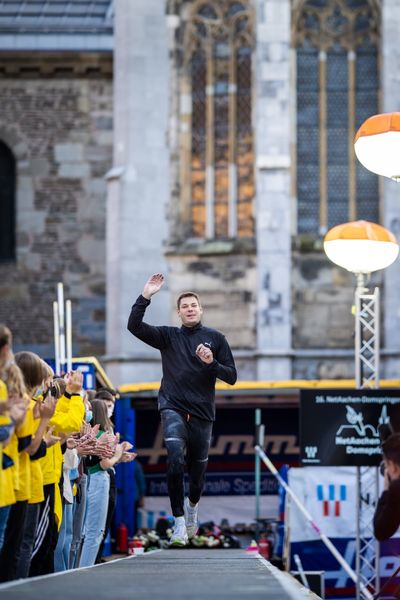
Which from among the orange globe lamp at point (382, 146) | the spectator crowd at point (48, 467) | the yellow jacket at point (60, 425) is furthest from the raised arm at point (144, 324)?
the orange globe lamp at point (382, 146)

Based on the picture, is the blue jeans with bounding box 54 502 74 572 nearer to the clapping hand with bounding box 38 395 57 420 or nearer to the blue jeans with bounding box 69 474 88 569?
the blue jeans with bounding box 69 474 88 569

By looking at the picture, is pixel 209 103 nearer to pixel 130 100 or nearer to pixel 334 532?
pixel 130 100

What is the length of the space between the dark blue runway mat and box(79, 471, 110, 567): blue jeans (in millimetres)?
3291

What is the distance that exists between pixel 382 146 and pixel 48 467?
203 inches

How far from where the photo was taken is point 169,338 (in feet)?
37.6

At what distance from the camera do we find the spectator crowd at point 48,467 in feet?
28.9

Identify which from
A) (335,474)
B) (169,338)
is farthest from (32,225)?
(169,338)

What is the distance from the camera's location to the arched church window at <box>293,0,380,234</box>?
28.1 metres

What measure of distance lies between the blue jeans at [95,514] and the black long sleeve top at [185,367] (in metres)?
2.18

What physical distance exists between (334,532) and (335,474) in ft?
2.75

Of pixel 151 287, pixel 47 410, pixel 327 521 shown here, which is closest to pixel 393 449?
pixel 47 410

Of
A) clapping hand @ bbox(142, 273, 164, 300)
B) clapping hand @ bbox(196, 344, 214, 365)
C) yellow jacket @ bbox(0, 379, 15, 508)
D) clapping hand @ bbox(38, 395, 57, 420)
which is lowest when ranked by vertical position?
yellow jacket @ bbox(0, 379, 15, 508)

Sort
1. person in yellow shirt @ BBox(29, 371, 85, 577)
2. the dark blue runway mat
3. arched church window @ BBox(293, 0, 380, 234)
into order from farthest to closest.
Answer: arched church window @ BBox(293, 0, 380, 234) → person in yellow shirt @ BBox(29, 371, 85, 577) → the dark blue runway mat

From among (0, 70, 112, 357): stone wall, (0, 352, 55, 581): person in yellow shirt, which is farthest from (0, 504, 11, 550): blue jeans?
(0, 70, 112, 357): stone wall
